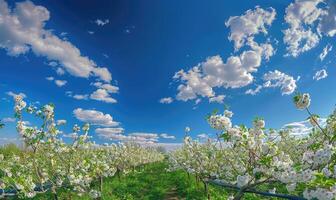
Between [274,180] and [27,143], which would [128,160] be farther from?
[274,180]

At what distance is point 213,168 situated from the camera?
17.8m

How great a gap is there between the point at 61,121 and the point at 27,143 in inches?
79.0

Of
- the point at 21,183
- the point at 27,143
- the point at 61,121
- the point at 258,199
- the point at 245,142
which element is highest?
the point at 61,121

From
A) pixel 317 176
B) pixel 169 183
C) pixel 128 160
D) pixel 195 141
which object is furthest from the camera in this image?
pixel 128 160

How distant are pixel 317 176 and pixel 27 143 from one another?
1169 centimetres

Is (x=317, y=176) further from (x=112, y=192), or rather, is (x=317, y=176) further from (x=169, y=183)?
(x=169, y=183)

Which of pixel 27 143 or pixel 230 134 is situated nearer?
pixel 230 134

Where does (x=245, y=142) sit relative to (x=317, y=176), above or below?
above

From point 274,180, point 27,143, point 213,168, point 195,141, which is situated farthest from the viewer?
point 195,141

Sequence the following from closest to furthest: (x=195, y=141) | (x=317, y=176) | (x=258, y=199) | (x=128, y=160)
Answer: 1. (x=317, y=176)
2. (x=258, y=199)
3. (x=195, y=141)
4. (x=128, y=160)

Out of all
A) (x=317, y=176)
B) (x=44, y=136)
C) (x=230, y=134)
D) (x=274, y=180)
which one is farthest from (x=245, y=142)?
(x=44, y=136)

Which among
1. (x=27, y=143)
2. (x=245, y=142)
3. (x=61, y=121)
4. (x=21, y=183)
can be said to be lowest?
(x=21, y=183)

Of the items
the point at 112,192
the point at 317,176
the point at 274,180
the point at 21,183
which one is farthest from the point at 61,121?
the point at 317,176

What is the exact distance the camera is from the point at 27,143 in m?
13.0
